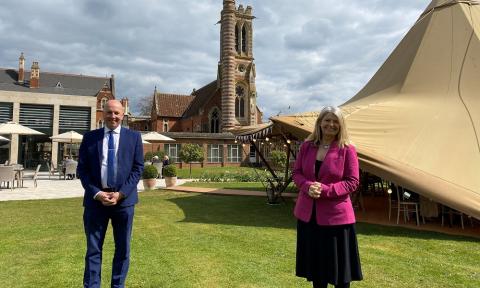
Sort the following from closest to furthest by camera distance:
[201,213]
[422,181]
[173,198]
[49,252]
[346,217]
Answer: [346,217] → [49,252] → [422,181] → [201,213] → [173,198]

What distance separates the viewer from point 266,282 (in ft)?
13.4

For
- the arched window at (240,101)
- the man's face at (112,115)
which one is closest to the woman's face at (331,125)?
the man's face at (112,115)

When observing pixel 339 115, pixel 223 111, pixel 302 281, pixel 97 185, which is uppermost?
pixel 223 111

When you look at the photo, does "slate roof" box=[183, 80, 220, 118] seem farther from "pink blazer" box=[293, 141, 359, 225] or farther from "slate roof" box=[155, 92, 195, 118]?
→ "pink blazer" box=[293, 141, 359, 225]

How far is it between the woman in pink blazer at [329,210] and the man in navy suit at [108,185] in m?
1.52

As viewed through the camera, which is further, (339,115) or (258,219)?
(258,219)

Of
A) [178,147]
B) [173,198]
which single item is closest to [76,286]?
[173,198]

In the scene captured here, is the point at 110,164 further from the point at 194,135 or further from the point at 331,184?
the point at 194,135

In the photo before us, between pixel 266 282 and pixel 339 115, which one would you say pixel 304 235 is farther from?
pixel 266 282

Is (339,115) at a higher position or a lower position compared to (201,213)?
higher

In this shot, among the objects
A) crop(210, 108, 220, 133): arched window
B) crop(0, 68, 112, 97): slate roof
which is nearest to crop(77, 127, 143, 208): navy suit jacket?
crop(0, 68, 112, 97): slate roof

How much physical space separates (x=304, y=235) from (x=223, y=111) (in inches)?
1486

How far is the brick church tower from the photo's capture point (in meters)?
39.9

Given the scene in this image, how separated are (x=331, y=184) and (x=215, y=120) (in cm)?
4330
